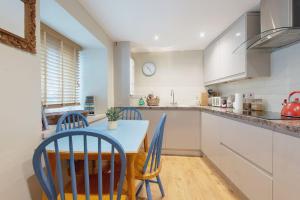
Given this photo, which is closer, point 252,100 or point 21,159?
point 21,159

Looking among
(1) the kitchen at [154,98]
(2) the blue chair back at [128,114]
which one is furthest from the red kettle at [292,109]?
(2) the blue chair back at [128,114]

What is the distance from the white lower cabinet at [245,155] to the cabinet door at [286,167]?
0.06 meters

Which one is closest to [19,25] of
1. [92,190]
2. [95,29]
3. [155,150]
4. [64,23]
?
A: [64,23]

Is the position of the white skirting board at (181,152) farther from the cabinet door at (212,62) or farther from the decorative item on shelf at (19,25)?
the decorative item on shelf at (19,25)

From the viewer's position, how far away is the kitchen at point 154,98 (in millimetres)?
1118

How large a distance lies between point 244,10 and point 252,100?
1.14 metres

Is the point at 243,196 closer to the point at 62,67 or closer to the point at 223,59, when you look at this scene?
the point at 223,59

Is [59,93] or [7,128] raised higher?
[59,93]

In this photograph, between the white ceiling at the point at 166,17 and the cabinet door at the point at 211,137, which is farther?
the cabinet door at the point at 211,137

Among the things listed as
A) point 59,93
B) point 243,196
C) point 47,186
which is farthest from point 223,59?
point 47,186

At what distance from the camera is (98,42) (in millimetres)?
2711

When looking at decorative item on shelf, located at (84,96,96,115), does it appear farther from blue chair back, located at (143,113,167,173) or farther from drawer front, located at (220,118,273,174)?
drawer front, located at (220,118,273,174)

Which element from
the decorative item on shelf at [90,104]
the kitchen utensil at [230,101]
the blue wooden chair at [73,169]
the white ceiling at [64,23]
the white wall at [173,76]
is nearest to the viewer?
the blue wooden chair at [73,169]

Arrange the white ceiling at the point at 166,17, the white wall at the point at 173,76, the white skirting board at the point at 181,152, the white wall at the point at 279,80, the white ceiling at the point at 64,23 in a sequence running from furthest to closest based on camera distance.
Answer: the white wall at the point at 173,76 → the white skirting board at the point at 181,152 → the white ceiling at the point at 166,17 → the white wall at the point at 279,80 → the white ceiling at the point at 64,23
